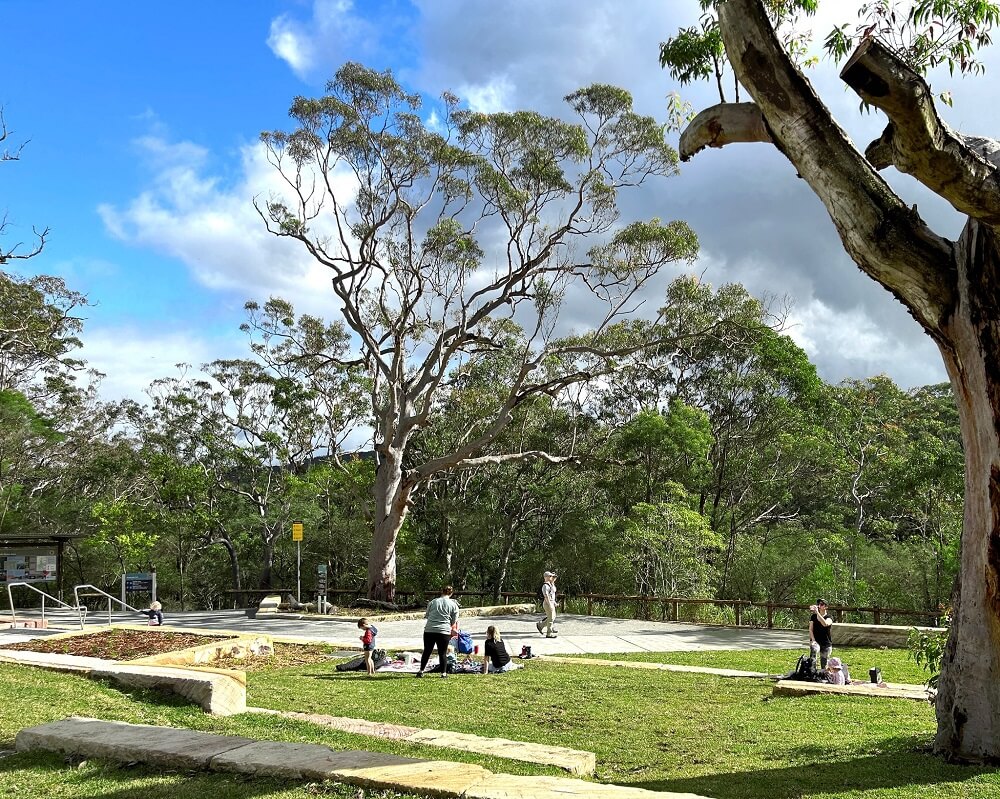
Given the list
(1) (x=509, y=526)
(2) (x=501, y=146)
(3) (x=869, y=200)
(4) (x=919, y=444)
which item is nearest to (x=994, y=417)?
(3) (x=869, y=200)

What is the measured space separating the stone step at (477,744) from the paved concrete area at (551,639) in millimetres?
7198

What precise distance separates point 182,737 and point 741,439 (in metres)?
26.5

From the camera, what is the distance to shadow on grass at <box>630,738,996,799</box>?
228 inches

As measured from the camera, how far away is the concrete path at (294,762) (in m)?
4.86

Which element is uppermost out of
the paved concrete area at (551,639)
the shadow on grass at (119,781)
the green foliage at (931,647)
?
the green foliage at (931,647)

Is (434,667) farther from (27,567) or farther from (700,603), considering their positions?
(27,567)

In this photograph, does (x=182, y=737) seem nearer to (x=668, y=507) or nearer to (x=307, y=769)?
(x=307, y=769)

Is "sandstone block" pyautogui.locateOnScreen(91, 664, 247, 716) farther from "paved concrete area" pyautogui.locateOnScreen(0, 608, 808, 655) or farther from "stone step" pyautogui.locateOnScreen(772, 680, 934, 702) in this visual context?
"stone step" pyautogui.locateOnScreen(772, 680, 934, 702)

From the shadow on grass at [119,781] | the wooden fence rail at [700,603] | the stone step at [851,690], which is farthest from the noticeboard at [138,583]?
the stone step at [851,690]

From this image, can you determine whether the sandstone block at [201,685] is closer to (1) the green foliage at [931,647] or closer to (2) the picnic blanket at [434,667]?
(2) the picnic blanket at [434,667]

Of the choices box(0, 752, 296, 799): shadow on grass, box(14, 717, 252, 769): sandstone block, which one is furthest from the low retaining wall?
box(0, 752, 296, 799): shadow on grass

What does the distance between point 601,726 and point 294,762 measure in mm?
3956

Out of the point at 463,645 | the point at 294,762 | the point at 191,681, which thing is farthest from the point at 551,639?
the point at 294,762

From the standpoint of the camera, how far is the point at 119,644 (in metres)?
13.3
